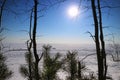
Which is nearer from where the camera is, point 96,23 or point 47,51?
point 96,23

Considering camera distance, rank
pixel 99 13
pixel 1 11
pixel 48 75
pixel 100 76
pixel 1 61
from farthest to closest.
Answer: pixel 48 75 → pixel 1 61 → pixel 99 13 → pixel 100 76 → pixel 1 11

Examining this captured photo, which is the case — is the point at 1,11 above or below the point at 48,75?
above

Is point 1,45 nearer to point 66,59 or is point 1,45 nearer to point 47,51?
point 66,59

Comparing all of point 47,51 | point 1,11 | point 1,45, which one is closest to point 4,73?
point 47,51

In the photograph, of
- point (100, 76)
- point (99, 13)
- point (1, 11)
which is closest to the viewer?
point (1, 11)

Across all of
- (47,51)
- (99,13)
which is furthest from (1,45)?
(47,51)

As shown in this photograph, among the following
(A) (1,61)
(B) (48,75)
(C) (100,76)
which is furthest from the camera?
(B) (48,75)

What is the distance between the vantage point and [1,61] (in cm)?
1301

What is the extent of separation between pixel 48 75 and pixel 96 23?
957cm

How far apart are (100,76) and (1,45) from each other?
3.97 m

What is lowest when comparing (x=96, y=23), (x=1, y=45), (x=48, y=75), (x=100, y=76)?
(x=48, y=75)

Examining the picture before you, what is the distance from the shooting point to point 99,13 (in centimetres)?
606

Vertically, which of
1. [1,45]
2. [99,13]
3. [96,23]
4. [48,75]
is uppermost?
[99,13]

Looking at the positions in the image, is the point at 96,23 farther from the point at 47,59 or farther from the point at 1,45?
the point at 47,59
